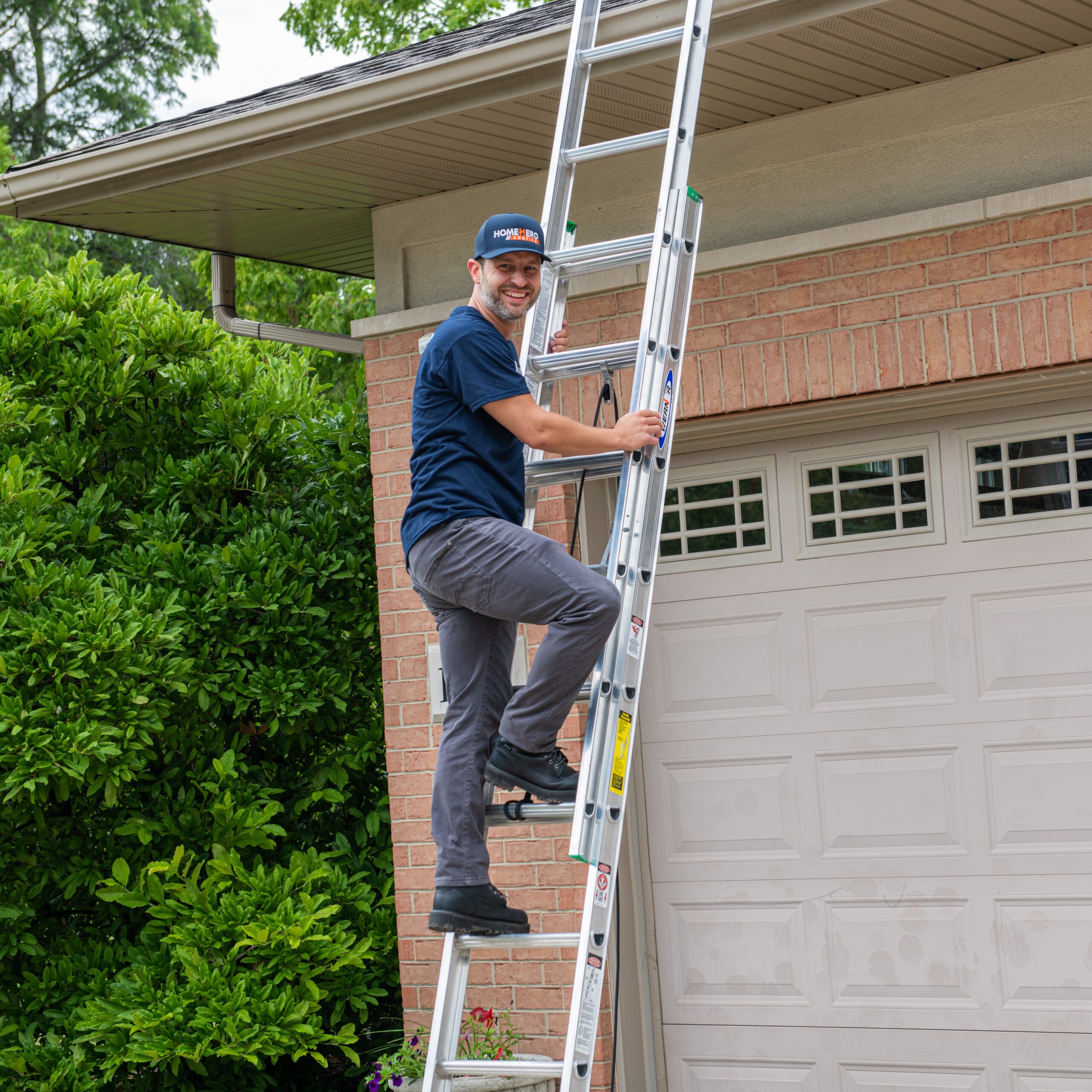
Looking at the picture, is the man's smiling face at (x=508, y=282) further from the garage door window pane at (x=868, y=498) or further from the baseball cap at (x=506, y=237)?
the garage door window pane at (x=868, y=498)

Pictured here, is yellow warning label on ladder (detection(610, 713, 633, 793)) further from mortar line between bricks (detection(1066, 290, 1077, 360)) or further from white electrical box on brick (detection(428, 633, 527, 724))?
mortar line between bricks (detection(1066, 290, 1077, 360))

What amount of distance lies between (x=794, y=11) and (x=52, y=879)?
420 centimetres

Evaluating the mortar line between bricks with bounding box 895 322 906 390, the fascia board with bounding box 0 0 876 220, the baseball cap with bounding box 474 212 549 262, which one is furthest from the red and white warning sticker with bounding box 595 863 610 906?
the fascia board with bounding box 0 0 876 220

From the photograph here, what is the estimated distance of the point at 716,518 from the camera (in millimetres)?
5359

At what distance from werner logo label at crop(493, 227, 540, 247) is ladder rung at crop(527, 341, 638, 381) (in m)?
0.36

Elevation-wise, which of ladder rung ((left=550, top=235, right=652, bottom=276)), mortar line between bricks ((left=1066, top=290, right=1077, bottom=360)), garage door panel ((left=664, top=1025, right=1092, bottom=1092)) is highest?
ladder rung ((left=550, top=235, right=652, bottom=276))

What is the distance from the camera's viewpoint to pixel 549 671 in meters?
3.36

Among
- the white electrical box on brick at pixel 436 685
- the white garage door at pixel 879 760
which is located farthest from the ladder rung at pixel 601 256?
the white electrical box on brick at pixel 436 685

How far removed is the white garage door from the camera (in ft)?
15.6

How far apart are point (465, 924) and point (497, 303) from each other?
1560mm

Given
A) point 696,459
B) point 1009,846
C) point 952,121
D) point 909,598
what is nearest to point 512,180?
point 696,459

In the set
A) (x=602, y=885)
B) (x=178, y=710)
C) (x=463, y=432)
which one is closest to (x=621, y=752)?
(x=602, y=885)

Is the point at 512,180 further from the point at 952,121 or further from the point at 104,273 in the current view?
the point at 104,273

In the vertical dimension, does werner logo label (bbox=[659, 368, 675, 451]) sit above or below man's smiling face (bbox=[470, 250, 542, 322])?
below
